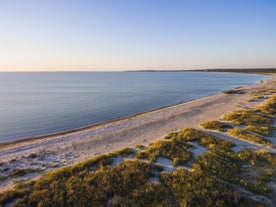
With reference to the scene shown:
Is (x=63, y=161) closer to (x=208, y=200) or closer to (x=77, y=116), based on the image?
(x=208, y=200)

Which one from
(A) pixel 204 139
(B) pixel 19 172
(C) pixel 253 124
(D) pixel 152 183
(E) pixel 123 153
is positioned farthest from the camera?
(C) pixel 253 124

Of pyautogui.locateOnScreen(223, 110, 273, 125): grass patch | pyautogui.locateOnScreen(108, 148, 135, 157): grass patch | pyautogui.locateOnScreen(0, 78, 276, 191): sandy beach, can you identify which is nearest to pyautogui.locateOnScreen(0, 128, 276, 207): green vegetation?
pyautogui.locateOnScreen(108, 148, 135, 157): grass patch

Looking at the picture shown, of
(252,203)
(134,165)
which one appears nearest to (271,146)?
(252,203)

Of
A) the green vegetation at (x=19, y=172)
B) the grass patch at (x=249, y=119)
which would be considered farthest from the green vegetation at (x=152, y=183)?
the grass patch at (x=249, y=119)

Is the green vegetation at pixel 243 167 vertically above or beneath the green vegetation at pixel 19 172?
above

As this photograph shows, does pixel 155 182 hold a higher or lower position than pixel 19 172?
higher

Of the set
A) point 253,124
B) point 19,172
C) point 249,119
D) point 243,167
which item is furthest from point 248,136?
point 19,172

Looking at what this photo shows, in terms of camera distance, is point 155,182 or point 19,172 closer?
point 155,182

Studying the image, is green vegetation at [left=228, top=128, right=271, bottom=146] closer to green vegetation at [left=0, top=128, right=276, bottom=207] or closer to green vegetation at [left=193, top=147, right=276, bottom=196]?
green vegetation at [left=193, top=147, right=276, bottom=196]

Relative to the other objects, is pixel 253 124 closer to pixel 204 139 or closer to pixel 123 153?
pixel 204 139

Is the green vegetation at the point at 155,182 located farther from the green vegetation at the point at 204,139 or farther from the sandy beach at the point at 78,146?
the sandy beach at the point at 78,146

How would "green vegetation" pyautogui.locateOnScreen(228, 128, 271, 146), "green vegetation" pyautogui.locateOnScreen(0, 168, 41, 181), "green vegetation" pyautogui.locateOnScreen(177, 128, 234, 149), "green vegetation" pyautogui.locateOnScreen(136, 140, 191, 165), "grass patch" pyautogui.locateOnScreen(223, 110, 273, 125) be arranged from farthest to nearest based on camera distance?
"grass patch" pyautogui.locateOnScreen(223, 110, 273, 125), "green vegetation" pyautogui.locateOnScreen(228, 128, 271, 146), "green vegetation" pyautogui.locateOnScreen(177, 128, 234, 149), "green vegetation" pyautogui.locateOnScreen(136, 140, 191, 165), "green vegetation" pyautogui.locateOnScreen(0, 168, 41, 181)

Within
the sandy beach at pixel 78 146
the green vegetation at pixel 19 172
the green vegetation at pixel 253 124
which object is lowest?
the sandy beach at pixel 78 146
